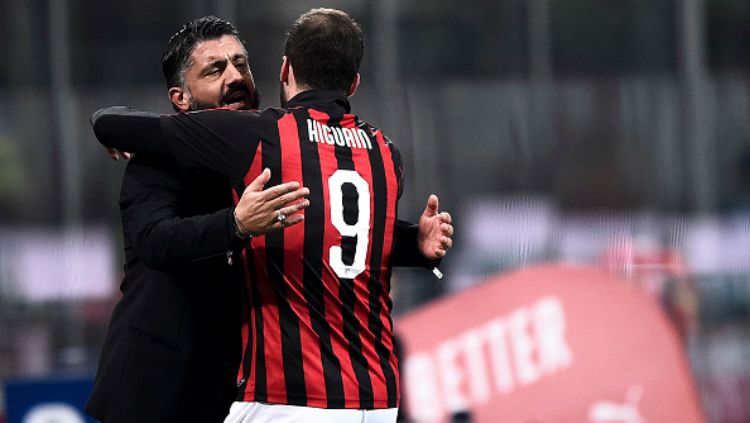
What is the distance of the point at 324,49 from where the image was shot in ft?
8.80

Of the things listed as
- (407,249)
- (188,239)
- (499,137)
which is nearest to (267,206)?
(188,239)

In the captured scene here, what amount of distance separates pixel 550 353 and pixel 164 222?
11.7ft

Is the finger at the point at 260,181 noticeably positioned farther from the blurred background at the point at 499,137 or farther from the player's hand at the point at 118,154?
the blurred background at the point at 499,137

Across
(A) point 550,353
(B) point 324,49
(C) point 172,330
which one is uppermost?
(B) point 324,49

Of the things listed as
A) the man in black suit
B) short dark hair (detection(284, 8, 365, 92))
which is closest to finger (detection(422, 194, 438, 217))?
short dark hair (detection(284, 8, 365, 92))

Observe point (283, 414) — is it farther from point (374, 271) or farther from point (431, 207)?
point (431, 207)

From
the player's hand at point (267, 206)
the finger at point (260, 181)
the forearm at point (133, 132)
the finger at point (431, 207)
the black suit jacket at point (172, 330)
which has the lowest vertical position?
the black suit jacket at point (172, 330)

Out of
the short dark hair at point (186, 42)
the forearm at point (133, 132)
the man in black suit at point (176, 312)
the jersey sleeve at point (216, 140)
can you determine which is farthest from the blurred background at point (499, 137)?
the jersey sleeve at point (216, 140)

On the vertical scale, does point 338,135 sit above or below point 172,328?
above

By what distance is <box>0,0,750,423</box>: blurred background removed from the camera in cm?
580

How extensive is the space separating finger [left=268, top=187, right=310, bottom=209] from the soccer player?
0.47 feet

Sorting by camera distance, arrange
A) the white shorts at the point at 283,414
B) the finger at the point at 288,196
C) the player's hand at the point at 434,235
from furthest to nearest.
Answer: the player's hand at the point at 434,235
the white shorts at the point at 283,414
the finger at the point at 288,196

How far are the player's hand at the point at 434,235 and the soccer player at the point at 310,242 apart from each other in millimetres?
159

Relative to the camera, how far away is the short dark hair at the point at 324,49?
268 cm
